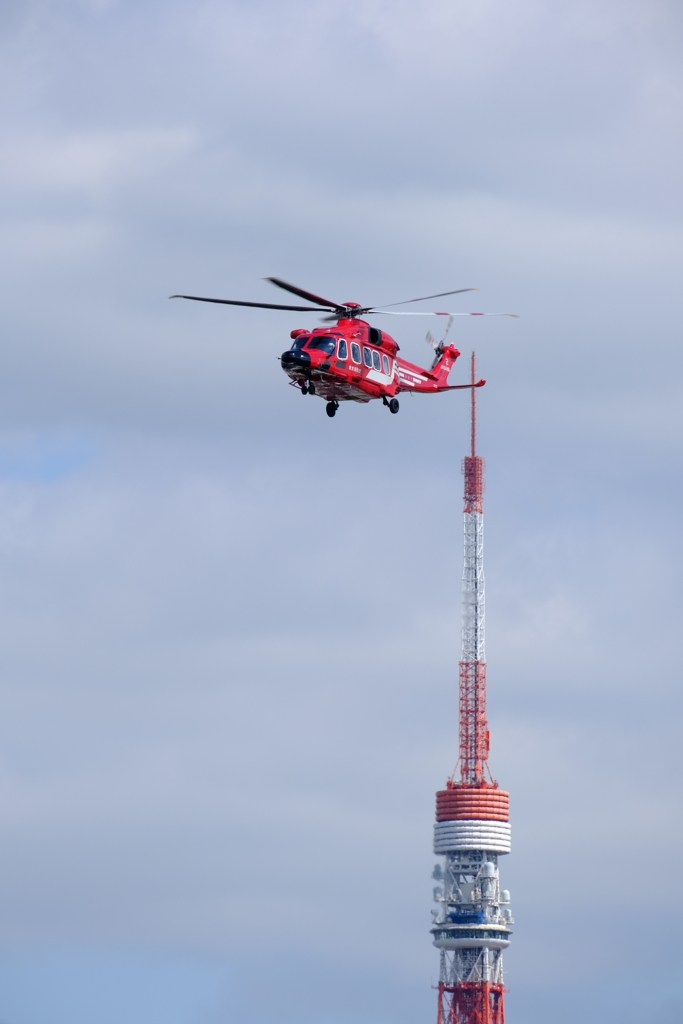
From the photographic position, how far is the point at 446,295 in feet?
465

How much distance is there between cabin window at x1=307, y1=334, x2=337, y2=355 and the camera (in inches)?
5945

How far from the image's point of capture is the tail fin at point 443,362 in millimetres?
178250

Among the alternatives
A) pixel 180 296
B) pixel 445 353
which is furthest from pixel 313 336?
pixel 445 353

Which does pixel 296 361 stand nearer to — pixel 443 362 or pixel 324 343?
pixel 324 343

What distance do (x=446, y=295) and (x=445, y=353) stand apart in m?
39.7

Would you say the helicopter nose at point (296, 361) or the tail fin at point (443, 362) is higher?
the tail fin at point (443, 362)

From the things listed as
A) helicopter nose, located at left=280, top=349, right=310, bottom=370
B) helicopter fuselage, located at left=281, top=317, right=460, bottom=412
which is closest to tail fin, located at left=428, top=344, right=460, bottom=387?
helicopter fuselage, located at left=281, top=317, right=460, bottom=412

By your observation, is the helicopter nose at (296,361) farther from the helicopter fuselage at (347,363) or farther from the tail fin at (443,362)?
the tail fin at (443,362)

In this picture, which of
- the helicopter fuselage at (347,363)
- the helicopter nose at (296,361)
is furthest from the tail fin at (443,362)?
the helicopter nose at (296,361)

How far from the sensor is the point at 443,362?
180m

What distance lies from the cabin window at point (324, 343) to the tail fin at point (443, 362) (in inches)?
1004

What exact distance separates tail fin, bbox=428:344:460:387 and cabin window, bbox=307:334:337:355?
83.6ft

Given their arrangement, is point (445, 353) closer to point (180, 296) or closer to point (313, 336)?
point (313, 336)

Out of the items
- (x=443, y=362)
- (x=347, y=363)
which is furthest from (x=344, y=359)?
(x=443, y=362)
